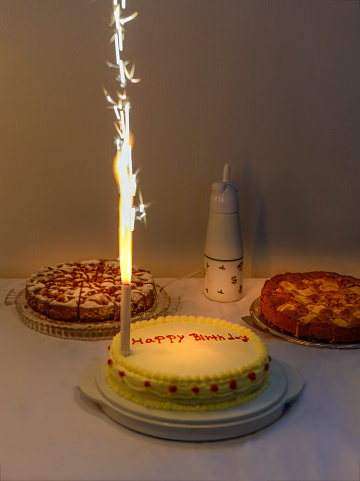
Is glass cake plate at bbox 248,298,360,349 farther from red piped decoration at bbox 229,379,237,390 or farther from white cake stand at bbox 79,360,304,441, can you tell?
red piped decoration at bbox 229,379,237,390

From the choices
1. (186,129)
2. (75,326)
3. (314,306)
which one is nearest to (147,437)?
(75,326)

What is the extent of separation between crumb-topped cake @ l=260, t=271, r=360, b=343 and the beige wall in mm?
211

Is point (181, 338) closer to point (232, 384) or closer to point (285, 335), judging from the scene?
point (232, 384)

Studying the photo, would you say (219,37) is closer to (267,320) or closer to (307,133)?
(307,133)

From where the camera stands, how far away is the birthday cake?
0.93 meters

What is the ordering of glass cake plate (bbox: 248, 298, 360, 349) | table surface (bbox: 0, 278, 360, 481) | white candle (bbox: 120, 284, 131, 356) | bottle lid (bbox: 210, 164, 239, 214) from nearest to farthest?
1. table surface (bbox: 0, 278, 360, 481)
2. white candle (bbox: 120, 284, 131, 356)
3. glass cake plate (bbox: 248, 298, 360, 349)
4. bottle lid (bbox: 210, 164, 239, 214)

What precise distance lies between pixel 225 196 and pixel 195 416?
0.60 m

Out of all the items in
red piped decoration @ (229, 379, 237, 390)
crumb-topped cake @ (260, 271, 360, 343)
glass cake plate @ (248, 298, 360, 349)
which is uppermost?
red piped decoration @ (229, 379, 237, 390)

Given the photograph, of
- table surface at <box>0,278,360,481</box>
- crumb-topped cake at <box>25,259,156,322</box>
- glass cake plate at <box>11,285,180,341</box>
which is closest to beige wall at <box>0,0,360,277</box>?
crumb-topped cake at <box>25,259,156,322</box>

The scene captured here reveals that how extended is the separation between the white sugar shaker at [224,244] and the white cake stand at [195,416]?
0.43 metres

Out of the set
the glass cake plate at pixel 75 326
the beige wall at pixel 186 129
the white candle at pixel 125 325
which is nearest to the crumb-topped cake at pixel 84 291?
the glass cake plate at pixel 75 326

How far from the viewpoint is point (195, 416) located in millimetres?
914

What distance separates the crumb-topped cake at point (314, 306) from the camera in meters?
1.21

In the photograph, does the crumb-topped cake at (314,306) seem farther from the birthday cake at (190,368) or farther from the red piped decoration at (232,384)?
the red piped decoration at (232,384)
